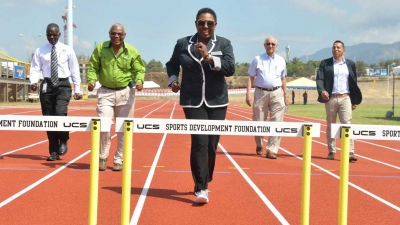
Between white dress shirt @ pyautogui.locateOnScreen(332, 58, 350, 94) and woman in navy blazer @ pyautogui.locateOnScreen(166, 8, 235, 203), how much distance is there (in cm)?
381

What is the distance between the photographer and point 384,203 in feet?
17.0

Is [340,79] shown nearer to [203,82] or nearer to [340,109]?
[340,109]

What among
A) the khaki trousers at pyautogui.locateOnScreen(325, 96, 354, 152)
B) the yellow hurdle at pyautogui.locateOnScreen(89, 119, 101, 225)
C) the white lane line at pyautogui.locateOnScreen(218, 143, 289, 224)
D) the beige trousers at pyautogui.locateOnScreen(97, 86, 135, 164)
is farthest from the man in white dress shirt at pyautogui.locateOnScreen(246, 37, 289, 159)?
the yellow hurdle at pyautogui.locateOnScreen(89, 119, 101, 225)

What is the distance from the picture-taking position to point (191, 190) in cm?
562

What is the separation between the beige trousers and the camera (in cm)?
661

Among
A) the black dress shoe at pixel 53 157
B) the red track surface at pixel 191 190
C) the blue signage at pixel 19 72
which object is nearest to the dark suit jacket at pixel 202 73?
the red track surface at pixel 191 190

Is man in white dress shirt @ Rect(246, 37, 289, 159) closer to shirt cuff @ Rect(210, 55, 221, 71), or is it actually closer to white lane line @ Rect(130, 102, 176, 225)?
white lane line @ Rect(130, 102, 176, 225)

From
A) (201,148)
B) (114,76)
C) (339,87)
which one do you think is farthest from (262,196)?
(339,87)

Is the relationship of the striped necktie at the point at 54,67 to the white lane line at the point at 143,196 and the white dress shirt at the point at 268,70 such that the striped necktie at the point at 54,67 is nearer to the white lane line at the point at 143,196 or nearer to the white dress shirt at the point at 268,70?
the white lane line at the point at 143,196

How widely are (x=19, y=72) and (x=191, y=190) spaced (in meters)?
47.4

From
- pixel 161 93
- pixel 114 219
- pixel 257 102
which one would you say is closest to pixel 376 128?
pixel 114 219

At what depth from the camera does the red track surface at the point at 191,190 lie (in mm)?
4492

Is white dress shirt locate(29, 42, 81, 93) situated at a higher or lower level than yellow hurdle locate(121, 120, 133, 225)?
higher

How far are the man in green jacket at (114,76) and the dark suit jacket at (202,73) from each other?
169cm
